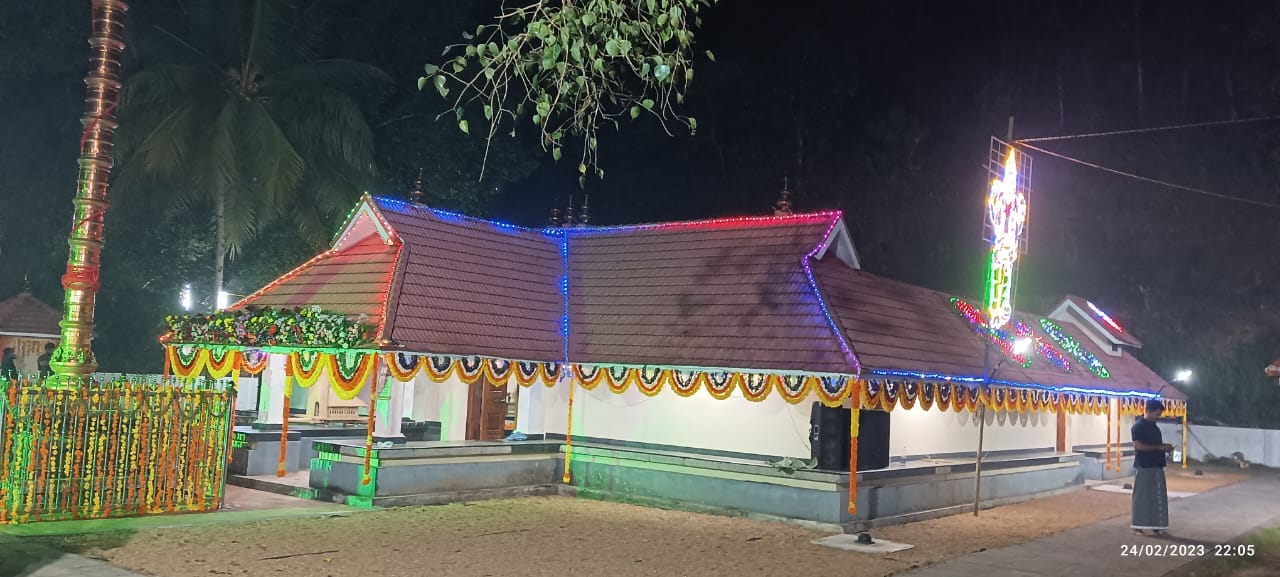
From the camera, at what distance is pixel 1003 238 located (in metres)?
17.5

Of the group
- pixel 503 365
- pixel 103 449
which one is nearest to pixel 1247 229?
pixel 503 365

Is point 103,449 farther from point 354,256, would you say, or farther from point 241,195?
point 241,195

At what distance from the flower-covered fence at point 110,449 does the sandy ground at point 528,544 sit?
4.32ft

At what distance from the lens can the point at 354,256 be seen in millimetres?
17312

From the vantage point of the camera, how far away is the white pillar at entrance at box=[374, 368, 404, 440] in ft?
58.8

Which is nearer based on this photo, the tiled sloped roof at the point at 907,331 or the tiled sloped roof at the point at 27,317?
the tiled sloped roof at the point at 907,331

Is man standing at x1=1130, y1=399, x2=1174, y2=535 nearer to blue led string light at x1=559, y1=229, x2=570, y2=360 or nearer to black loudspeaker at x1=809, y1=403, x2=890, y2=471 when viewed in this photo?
black loudspeaker at x1=809, y1=403, x2=890, y2=471

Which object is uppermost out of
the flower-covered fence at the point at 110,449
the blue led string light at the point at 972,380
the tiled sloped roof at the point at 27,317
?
the tiled sloped roof at the point at 27,317

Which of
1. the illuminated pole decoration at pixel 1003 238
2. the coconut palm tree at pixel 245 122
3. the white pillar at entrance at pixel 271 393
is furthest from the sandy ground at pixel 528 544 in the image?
the coconut palm tree at pixel 245 122

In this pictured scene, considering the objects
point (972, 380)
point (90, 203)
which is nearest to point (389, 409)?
point (90, 203)

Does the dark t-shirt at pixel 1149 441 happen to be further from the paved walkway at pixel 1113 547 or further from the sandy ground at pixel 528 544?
the sandy ground at pixel 528 544

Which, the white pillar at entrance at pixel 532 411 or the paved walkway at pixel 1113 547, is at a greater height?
the white pillar at entrance at pixel 532 411

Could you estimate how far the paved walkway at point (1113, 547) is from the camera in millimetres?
11609

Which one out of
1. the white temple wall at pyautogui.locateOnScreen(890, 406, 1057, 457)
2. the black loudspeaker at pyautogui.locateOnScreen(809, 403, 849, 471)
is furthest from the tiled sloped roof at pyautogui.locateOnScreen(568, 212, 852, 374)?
the white temple wall at pyautogui.locateOnScreen(890, 406, 1057, 457)
